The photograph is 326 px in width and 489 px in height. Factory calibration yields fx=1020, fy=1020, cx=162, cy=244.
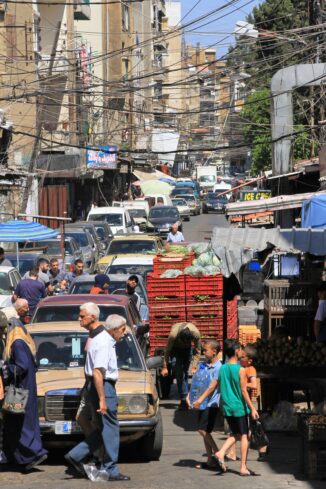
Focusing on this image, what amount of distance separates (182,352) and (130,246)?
1384cm

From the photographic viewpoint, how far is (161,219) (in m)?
51.6

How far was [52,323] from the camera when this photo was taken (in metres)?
11.9

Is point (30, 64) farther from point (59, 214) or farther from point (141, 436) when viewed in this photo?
point (141, 436)

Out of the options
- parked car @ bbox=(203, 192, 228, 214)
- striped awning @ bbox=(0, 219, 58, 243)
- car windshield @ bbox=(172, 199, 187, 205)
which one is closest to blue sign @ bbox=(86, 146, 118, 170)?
car windshield @ bbox=(172, 199, 187, 205)

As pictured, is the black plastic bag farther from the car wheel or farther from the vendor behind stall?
the vendor behind stall

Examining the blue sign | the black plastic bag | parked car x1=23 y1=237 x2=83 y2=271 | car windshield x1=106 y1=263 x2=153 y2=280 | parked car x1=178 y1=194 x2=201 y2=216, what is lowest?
the black plastic bag

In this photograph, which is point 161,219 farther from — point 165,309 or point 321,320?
point 321,320

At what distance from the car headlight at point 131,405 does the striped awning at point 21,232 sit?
12410mm

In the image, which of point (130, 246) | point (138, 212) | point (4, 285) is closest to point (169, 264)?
point (4, 285)

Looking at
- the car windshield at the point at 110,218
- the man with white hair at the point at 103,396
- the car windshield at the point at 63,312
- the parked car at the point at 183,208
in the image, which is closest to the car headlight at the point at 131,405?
the man with white hair at the point at 103,396

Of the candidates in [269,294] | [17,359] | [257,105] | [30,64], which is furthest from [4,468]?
[257,105]

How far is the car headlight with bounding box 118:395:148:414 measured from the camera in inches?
401

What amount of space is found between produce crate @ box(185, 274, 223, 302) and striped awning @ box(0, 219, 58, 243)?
25.0ft

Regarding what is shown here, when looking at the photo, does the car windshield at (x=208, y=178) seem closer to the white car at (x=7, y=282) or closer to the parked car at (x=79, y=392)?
the white car at (x=7, y=282)
